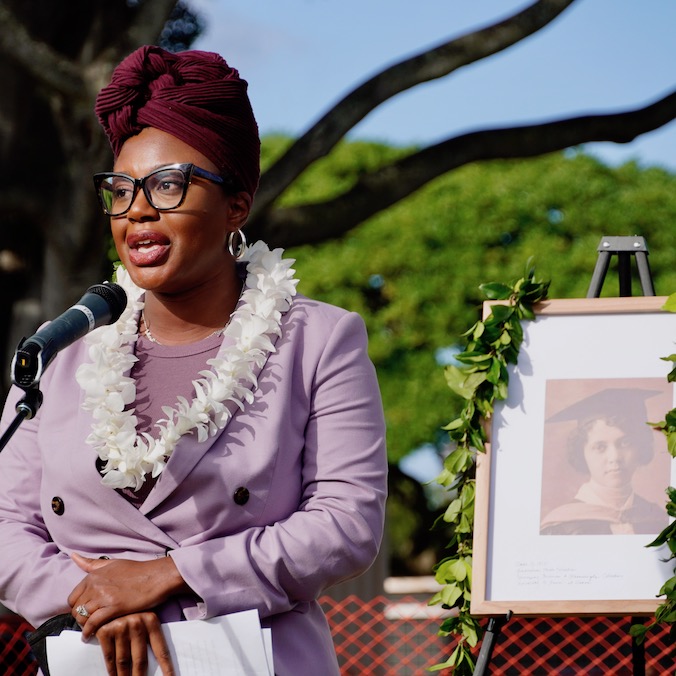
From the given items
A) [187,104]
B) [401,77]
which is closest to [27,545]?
[187,104]

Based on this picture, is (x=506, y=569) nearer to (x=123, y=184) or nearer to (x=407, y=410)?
(x=123, y=184)

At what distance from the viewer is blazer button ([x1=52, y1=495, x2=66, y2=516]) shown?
8.88ft

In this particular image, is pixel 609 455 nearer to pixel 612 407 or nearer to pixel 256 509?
pixel 612 407

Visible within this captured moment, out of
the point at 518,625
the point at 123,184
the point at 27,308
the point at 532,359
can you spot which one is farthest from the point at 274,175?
the point at 123,184

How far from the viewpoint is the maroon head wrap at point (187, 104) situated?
8.98 ft

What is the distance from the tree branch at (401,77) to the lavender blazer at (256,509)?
5.85 metres

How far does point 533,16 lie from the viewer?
8383mm

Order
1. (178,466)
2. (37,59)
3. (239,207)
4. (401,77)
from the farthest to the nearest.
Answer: (401,77) → (37,59) → (239,207) → (178,466)

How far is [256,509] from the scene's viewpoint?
262 centimetres

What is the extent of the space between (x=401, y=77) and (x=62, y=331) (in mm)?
6379

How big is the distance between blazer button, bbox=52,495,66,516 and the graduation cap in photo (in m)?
1.73

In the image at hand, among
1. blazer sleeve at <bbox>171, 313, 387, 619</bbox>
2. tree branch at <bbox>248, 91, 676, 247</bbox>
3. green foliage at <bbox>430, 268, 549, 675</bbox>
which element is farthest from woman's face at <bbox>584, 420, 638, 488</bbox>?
tree branch at <bbox>248, 91, 676, 247</bbox>

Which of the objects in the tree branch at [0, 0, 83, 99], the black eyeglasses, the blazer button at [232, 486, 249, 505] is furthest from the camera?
the tree branch at [0, 0, 83, 99]

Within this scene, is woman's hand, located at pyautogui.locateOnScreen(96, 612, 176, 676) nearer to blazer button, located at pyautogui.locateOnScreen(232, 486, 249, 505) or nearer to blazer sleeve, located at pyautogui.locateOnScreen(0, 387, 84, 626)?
blazer sleeve, located at pyautogui.locateOnScreen(0, 387, 84, 626)
